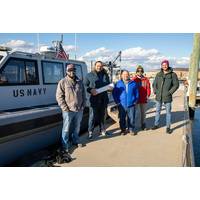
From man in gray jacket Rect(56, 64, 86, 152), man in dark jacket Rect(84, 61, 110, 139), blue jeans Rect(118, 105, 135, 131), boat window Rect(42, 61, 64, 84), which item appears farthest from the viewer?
boat window Rect(42, 61, 64, 84)

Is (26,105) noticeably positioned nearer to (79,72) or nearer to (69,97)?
(69,97)

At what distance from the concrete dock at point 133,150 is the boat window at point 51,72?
1750mm

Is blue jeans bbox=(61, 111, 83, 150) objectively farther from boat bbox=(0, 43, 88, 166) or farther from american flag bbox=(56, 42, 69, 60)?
american flag bbox=(56, 42, 69, 60)

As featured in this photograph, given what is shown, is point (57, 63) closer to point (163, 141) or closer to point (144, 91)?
point (144, 91)

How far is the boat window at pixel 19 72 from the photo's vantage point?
5652 millimetres

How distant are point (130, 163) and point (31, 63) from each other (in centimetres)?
338

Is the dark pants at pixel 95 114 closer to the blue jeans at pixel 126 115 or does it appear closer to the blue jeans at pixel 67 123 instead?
the blue jeans at pixel 126 115

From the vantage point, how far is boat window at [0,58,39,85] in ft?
18.5

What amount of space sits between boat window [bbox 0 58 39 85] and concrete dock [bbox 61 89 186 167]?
189 centimetres

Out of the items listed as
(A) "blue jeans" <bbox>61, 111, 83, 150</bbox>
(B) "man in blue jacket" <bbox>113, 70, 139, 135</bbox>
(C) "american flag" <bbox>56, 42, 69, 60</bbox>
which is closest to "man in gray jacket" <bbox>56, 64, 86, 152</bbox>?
(A) "blue jeans" <bbox>61, 111, 83, 150</bbox>

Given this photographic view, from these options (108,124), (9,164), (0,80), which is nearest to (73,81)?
(0,80)

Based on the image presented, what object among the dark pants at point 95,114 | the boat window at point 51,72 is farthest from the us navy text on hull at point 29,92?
the dark pants at point 95,114

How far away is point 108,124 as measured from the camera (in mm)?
7574

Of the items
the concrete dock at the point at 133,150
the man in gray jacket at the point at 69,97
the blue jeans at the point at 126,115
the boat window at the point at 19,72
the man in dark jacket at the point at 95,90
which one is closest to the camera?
the concrete dock at the point at 133,150
